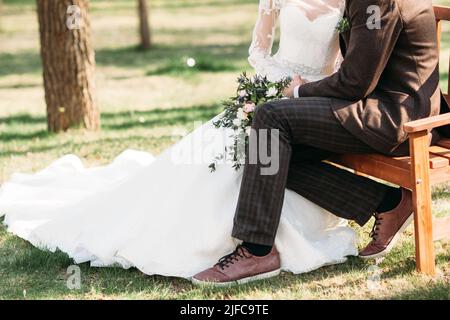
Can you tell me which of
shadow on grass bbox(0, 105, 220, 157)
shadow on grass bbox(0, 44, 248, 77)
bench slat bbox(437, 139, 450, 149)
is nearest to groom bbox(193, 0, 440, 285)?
bench slat bbox(437, 139, 450, 149)

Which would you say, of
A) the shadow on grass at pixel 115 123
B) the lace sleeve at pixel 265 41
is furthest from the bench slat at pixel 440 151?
the shadow on grass at pixel 115 123

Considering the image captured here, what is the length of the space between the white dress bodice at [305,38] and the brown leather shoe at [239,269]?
39.9 inches

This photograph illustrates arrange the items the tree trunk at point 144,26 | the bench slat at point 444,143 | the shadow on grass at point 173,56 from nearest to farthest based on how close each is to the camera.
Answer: the bench slat at point 444,143, the shadow on grass at point 173,56, the tree trunk at point 144,26

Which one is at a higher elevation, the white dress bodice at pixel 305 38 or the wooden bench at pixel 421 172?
the white dress bodice at pixel 305 38

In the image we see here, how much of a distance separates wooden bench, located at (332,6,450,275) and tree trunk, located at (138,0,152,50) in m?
9.18

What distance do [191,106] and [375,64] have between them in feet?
16.5

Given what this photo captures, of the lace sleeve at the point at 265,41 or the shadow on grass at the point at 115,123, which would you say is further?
the shadow on grass at the point at 115,123

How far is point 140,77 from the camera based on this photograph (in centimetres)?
1083

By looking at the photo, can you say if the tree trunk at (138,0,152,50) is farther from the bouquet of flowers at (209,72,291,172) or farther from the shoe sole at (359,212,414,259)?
the shoe sole at (359,212,414,259)

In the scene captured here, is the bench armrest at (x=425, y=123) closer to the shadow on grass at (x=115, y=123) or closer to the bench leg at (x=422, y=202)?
the bench leg at (x=422, y=202)

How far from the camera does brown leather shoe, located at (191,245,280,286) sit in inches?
153

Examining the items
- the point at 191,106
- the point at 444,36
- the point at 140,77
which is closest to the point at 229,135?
the point at 191,106

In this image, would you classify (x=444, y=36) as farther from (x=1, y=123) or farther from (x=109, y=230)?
(x=109, y=230)

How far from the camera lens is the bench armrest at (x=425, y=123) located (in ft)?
11.8
